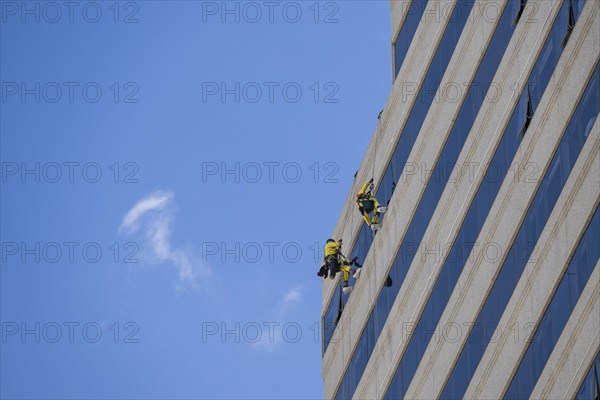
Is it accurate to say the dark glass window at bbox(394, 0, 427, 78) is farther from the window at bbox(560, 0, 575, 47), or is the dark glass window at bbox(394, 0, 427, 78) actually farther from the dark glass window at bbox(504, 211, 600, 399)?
the dark glass window at bbox(504, 211, 600, 399)

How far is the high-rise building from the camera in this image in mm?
43812

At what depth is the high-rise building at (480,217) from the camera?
1725 inches

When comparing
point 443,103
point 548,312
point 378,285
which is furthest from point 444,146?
point 548,312

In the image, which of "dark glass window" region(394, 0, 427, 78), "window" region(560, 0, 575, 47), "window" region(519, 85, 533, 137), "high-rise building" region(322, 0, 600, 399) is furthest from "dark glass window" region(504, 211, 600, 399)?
"dark glass window" region(394, 0, 427, 78)

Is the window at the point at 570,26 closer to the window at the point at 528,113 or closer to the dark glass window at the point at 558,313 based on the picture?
the window at the point at 528,113

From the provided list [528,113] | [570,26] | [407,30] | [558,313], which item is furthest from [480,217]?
[407,30]

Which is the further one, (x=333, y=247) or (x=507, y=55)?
(x=333, y=247)

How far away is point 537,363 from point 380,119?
1505 cm

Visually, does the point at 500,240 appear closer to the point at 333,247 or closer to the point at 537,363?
the point at 537,363

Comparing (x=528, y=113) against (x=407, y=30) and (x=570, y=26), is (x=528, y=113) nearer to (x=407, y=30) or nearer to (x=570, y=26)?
(x=570, y=26)

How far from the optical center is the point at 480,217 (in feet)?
160

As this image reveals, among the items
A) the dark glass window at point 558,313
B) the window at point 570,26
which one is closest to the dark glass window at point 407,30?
the window at point 570,26

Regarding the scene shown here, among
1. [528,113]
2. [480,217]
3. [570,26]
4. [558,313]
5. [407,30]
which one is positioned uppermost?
[407,30]

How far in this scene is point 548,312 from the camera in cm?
4428
